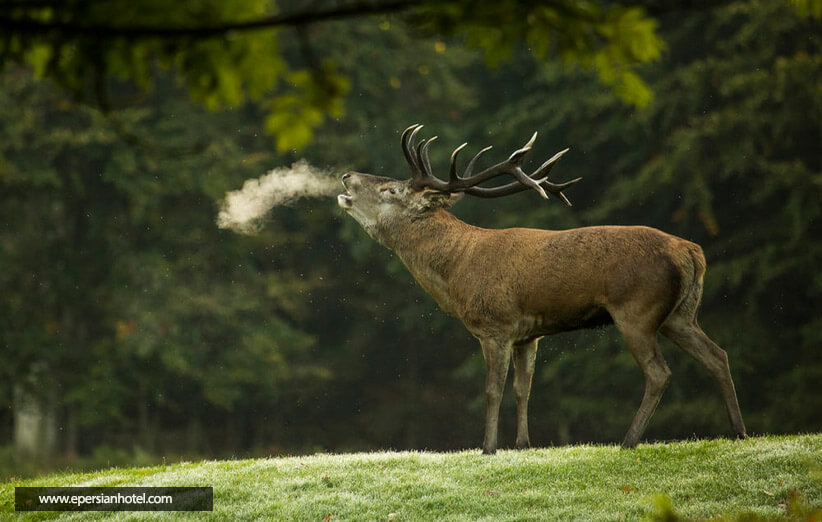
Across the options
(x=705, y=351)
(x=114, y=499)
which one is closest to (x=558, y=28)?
(x=705, y=351)

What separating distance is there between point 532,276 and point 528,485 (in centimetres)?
171

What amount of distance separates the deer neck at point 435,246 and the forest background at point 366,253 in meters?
9.19

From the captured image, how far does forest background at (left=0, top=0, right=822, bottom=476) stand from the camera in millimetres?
18188

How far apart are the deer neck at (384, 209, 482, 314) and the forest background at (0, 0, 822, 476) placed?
9.19 meters

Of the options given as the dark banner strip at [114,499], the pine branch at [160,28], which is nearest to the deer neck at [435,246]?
the dark banner strip at [114,499]

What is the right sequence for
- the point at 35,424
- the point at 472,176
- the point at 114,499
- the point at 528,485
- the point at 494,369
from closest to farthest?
the point at 528,485 < the point at 494,369 < the point at 114,499 < the point at 472,176 < the point at 35,424

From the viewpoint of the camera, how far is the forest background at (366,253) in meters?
18.2

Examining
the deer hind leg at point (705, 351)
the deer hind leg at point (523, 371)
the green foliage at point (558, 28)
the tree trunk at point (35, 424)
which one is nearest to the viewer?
the green foliage at point (558, 28)

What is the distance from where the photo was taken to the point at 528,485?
7.89 m

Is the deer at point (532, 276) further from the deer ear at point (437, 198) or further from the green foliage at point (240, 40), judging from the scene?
the green foliage at point (240, 40)

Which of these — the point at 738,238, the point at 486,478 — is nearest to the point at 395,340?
the point at 738,238

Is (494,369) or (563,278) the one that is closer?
(563,278)

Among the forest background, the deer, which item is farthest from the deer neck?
the forest background

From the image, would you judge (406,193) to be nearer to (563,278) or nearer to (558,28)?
(563,278)
